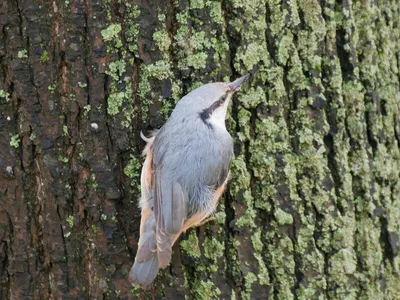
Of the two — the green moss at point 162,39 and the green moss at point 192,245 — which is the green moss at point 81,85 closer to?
the green moss at point 162,39

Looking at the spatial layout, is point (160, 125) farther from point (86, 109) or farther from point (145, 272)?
point (145, 272)

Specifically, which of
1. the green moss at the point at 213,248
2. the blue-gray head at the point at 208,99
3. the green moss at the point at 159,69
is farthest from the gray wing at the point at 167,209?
the green moss at the point at 159,69

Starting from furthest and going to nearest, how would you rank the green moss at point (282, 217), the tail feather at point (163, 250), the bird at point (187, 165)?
1. the green moss at point (282, 217)
2. the bird at point (187, 165)
3. the tail feather at point (163, 250)

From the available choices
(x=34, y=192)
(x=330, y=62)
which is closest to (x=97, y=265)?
(x=34, y=192)

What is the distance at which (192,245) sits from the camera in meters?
2.43

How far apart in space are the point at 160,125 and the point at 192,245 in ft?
1.66

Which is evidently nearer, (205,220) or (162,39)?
(162,39)

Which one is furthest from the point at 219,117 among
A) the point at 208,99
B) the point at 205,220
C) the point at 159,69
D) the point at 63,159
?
the point at 63,159

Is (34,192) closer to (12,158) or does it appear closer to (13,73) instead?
(12,158)

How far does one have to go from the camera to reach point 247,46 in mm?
2396

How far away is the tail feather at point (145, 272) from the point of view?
226 cm

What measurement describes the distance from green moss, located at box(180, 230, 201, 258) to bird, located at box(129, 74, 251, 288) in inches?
1.8

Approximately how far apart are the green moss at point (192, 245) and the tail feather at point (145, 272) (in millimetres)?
191

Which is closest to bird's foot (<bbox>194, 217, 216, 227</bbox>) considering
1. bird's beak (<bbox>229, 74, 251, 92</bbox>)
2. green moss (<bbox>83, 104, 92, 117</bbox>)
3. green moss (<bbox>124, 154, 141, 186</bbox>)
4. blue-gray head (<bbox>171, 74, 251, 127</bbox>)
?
green moss (<bbox>124, 154, 141, 186</bbox>)
